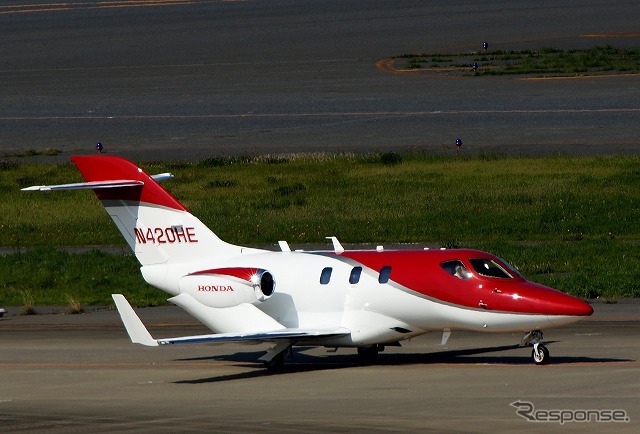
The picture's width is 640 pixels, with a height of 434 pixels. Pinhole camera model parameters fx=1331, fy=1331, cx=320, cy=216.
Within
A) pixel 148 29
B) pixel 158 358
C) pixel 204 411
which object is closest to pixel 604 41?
pixel 148 29

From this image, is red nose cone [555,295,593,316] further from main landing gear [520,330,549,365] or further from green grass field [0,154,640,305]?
green grass field [0,154,640,305]

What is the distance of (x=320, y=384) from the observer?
2792 centimetres

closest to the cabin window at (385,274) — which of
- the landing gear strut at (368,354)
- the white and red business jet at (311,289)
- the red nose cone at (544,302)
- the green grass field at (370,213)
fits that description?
the white and red business jet at (311,289)

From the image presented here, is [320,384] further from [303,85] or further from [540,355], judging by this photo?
[303,85]

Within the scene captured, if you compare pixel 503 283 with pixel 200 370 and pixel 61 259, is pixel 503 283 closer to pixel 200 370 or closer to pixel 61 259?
pixel 200 370

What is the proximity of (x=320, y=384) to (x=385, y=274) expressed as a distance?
3144mm

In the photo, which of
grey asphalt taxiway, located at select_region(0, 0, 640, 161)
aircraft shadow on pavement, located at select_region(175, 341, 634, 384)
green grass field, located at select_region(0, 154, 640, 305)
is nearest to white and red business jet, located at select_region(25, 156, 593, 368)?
aircraft shadow on pavement, located at select_region(175, 341, 634, 384)

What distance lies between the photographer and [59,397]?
27.6 meters

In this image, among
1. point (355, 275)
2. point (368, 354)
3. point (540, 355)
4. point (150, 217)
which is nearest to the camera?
point (540, 355)

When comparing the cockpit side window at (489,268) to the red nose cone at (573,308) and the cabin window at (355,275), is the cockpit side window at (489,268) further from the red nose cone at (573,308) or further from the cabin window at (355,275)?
the cabin window at (355,275)

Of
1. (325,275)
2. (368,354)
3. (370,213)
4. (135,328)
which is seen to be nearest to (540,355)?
Answer: (368,354)

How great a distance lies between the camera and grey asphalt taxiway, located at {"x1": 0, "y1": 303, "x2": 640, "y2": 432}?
922 inches

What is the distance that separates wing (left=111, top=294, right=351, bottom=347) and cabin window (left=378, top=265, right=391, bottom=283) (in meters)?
1.37

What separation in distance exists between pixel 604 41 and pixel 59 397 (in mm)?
74198
